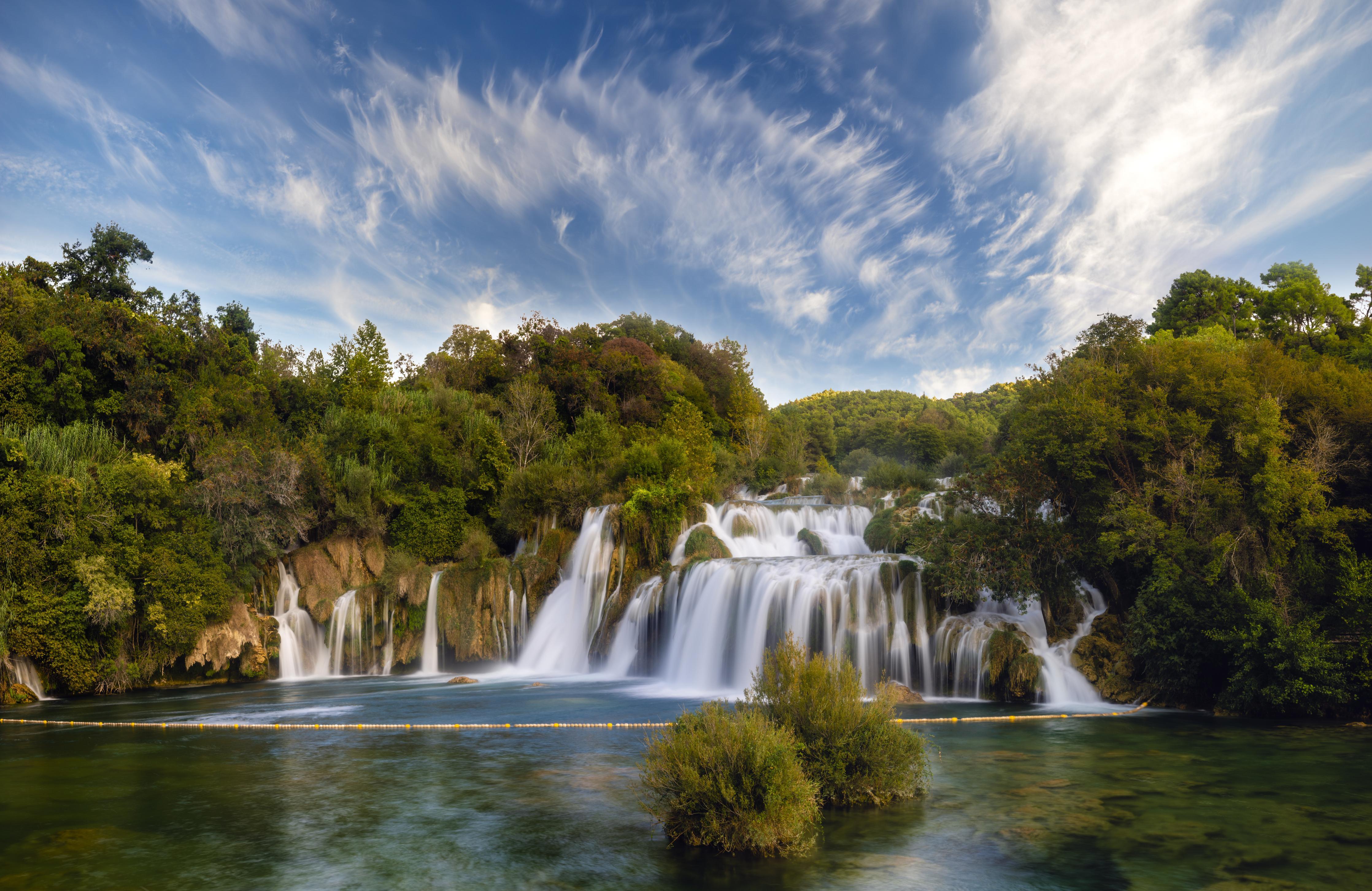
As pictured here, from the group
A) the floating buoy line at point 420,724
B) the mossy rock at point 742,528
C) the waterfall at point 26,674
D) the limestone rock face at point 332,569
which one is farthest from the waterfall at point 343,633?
the mossy rock at point 742,528

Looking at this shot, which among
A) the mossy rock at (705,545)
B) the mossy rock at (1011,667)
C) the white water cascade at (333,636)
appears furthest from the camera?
the white water cascade at (333,636)

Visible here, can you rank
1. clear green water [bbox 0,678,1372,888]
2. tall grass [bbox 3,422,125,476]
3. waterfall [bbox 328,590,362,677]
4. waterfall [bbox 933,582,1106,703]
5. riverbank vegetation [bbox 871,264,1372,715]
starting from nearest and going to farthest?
1. clear green water [bbox 0,678,1372,888]
2. riverbank vegetation [bbox 871,264,1372,715]
3. waterfall [bbox 933,582,1106,703]
4. tall grass [bbox 3,422,125,476]
5. waterfall [bbox 328,590,362,677]

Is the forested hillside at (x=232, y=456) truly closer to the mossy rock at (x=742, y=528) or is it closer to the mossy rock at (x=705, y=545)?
the mossy rock at (x=705, y=545)

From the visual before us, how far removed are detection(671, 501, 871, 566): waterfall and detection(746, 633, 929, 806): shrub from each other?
1919 cm

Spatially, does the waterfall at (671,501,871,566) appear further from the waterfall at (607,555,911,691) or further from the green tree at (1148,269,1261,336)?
the green tree at (1148,269,1261,336)

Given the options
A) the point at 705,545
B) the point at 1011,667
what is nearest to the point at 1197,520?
the point at 1011,667

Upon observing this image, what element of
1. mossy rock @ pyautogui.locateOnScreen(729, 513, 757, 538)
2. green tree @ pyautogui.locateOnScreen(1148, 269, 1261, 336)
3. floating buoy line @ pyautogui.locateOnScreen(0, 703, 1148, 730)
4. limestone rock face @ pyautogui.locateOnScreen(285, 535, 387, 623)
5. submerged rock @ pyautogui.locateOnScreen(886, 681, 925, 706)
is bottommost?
floating buoy line @ pyautogui.locateOnScreen(0, 703, 1148, 730)

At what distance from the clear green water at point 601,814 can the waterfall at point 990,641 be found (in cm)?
218

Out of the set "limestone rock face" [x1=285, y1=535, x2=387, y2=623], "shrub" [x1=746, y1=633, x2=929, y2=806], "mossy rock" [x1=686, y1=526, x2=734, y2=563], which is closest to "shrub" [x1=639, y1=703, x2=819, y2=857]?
"shrub" [x1=746, y1=633, x2=929, y2=806]

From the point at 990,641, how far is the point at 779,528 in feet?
49.7

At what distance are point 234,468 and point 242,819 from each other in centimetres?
2100

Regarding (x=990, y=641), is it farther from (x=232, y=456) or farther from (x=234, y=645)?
(x=232, y=456)

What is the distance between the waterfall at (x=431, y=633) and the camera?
1196 inches

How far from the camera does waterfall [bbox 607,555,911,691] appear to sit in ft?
69.1
